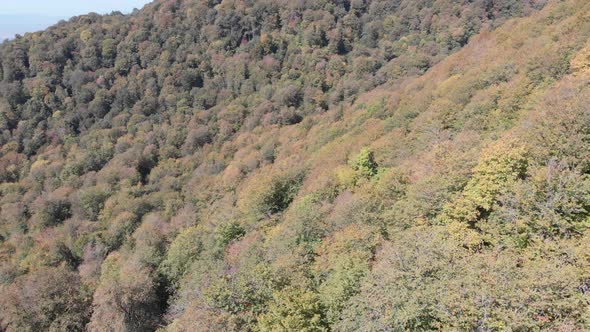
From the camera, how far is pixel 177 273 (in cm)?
4291

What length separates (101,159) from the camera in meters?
99.4

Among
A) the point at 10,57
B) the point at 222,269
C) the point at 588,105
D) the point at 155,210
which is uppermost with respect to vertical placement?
the point at 10,57

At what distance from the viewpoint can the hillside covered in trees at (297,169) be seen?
19.2m

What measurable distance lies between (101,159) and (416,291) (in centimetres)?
9829

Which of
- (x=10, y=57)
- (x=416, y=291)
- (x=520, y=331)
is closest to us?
(x=520, y=331)

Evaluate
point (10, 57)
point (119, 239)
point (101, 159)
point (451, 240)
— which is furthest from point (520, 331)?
point (10, 57)

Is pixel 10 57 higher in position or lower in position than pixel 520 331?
higher

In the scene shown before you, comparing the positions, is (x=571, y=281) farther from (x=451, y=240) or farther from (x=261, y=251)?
(x=261, y=251)

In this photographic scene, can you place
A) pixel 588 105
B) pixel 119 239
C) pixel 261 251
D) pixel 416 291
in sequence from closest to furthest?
pixel 416 291 → pixel 588 105 → pixel 261 251 → pixel 119 239

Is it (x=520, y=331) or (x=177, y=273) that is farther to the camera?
(x=177, y=273)

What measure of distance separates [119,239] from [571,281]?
67.4 meters

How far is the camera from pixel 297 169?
5694 centimetres

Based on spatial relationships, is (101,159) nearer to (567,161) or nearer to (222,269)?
(222,269)

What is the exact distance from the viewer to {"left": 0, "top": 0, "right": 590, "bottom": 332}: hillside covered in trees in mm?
19219
